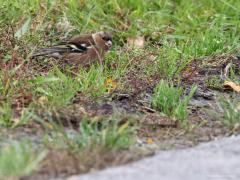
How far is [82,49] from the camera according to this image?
24.1ft

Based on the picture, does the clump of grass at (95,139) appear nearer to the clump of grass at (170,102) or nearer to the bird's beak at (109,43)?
the clump of grass at (170,102)

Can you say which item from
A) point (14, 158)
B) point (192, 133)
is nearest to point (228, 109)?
point (192, 133)

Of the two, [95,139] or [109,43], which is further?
[109,43]

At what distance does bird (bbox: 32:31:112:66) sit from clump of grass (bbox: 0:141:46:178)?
3.06 m

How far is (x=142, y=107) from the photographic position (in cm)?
562

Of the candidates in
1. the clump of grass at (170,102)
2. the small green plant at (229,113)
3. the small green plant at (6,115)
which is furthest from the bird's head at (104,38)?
the small green plant at (6,115)

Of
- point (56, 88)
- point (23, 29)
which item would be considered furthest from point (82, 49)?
point (56, 88)

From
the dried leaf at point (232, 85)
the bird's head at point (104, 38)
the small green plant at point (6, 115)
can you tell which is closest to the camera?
the small green plant at point (6, 115)

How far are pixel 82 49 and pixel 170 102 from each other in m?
2.04

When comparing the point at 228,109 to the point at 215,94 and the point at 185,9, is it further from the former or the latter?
the point at 185,9

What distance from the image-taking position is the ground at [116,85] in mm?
4141

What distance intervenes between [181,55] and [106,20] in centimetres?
155

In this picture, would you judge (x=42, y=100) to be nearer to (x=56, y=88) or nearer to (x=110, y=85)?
(x=56, y=88)

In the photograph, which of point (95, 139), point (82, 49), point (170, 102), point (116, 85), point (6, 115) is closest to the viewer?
point (95, 139)
